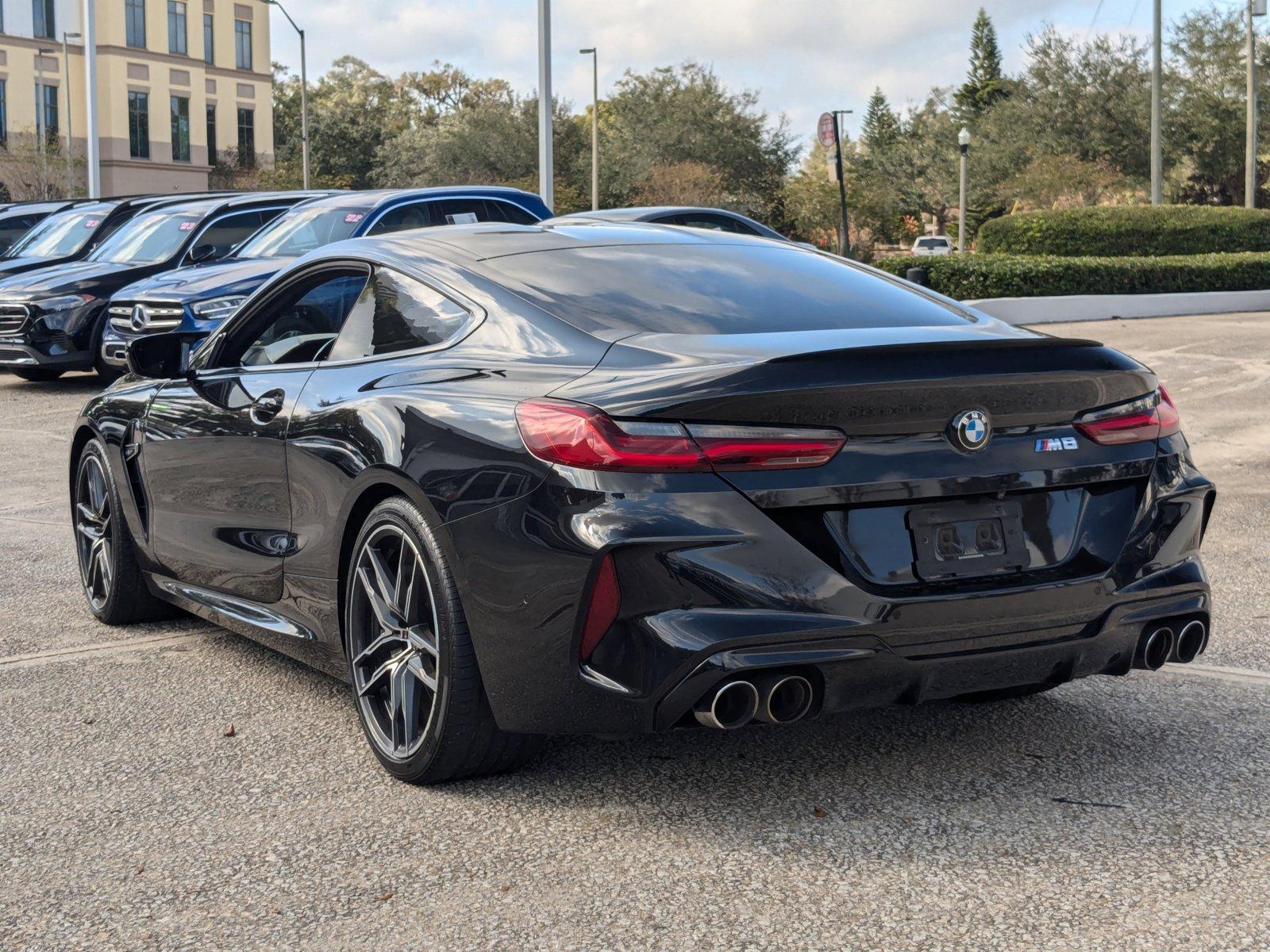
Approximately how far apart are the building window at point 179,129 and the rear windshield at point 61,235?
48855 millimetres

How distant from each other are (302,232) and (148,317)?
1544 mm

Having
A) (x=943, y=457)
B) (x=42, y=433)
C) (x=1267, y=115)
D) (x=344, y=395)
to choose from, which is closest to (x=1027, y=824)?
(x=943, y=457)

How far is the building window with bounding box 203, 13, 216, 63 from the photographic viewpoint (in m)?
67.1

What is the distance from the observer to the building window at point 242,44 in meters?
68.7

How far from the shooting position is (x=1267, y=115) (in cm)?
4350

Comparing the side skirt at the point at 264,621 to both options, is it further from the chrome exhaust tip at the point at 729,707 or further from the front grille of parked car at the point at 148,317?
the front grille of parked car at the point at 148,317

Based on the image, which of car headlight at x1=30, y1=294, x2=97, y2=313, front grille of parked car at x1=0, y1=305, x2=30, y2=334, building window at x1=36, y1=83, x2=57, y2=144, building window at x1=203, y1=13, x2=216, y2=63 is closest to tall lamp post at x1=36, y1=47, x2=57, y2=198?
building window at x1=36, y1=83, x2=57, y2=144

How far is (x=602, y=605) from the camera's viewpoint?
351 centimetres

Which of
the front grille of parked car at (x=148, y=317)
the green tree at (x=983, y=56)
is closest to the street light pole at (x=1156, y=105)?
the front grille of parked car at (x=148, y=317)

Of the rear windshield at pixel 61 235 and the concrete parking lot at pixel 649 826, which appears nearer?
the concrete parking lot at pixel 649 826

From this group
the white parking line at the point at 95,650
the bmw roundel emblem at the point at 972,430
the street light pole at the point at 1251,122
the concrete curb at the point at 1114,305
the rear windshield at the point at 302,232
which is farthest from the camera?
the street light pole at the point at 1251,122

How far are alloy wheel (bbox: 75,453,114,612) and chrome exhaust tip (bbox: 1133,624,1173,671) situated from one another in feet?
12.4

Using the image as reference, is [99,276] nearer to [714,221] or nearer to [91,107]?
[714,221]

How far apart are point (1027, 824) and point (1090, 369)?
1.10 metres
